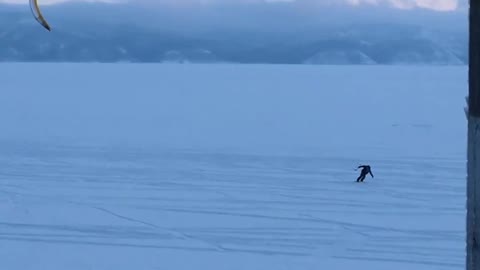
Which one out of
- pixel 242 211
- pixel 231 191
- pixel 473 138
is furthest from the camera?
pixel 231 191

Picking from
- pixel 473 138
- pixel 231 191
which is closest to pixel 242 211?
pixel 231 191

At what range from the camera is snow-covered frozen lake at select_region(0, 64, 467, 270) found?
684cm

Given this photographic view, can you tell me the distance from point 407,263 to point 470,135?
479 cm

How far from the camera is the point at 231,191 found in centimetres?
968

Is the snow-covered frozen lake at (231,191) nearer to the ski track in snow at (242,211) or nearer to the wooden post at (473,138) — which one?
the ski track in snow at (242,211)

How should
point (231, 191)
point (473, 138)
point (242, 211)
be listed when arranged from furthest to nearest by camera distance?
1. point (231, 191)
2. point (242, 211)
3. point (473, 138)

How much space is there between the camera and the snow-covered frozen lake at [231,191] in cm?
684

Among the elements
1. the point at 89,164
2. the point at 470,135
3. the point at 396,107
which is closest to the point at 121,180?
the point at 89,164

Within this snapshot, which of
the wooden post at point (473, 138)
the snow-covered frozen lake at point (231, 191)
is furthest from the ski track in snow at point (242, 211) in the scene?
the wooden post at point (473, 138)

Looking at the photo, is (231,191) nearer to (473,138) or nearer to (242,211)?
(242,211)

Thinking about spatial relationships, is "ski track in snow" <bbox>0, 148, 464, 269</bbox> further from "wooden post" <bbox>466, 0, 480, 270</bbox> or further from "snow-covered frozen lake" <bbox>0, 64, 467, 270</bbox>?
"wooden post" <bbox>466, 0, 480, 270</bbox>

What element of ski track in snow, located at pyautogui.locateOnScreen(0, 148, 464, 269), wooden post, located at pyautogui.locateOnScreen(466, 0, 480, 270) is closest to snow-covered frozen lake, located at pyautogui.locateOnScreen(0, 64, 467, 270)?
ski track in snow, located at pyautogui.locateOnScreen(0, 148, 464, 269)

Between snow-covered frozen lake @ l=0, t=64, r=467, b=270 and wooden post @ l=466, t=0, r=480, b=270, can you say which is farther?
snow-covered frozen lake @ l=0, t=64, r=467, b=270

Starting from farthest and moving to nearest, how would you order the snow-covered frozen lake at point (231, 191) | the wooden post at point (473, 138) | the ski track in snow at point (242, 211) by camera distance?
1. the ski track in snow at point (242, 211)
2. the snow-covered frozen lake at point (231, 191)
3. the wooden post at point (473, 138)
